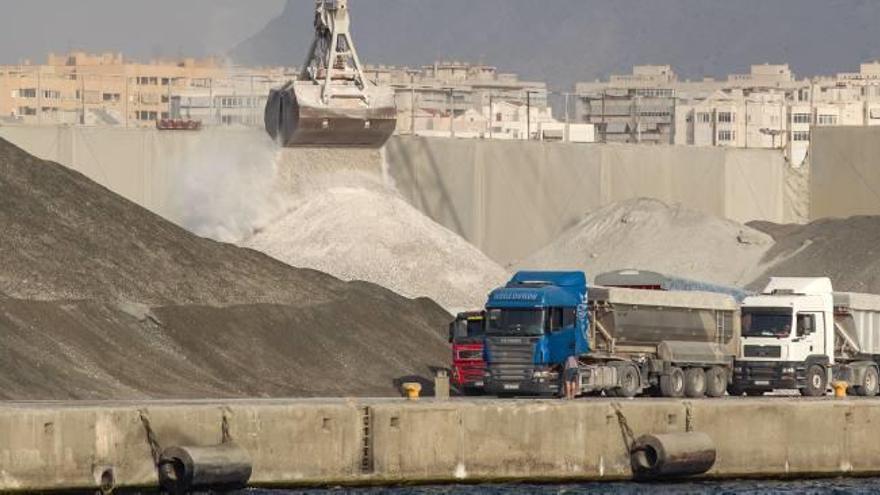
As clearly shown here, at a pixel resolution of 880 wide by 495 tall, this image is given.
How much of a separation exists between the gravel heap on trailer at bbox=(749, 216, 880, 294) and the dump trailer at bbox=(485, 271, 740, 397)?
133 feet

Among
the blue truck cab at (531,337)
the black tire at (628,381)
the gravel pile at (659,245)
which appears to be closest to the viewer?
the blue truck cab at (531,337)

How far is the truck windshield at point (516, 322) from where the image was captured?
50.8m

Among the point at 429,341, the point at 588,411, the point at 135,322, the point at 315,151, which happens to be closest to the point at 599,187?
the point at 315,151

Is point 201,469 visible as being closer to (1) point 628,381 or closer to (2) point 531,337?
(2) point 531,337

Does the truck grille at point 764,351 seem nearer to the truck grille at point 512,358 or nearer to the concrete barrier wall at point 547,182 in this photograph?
the truck grille at point 512,358

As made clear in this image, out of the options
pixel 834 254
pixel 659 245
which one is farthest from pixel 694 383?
pixel 659 245

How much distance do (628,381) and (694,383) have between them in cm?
280

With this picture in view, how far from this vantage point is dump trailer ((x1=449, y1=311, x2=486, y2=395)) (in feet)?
173

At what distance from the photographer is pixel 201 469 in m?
39.5

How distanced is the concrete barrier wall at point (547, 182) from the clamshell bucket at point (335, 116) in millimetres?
17562

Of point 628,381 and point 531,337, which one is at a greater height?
point 531,337

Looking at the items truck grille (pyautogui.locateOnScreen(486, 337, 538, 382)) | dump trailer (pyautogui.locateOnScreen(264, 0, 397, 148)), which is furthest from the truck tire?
dump trailer (pyautogui.locateOnScreen(264, 0, 397, 148))

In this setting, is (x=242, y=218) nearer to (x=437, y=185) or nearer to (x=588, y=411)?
(x=437, y=185)

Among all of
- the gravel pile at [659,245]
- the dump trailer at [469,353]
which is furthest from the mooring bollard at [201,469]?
the gravel pile at [659,245]
